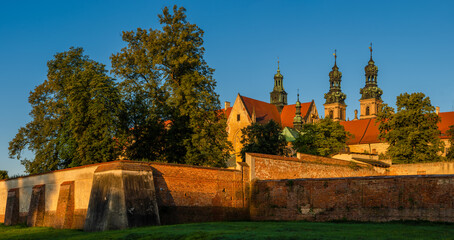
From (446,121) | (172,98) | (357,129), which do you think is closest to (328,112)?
(357,129)

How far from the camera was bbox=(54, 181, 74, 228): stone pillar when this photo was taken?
1019 inches

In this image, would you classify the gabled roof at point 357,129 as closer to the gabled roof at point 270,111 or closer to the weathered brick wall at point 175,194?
the gabled roof at point 270,111

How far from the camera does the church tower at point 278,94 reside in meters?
99.5

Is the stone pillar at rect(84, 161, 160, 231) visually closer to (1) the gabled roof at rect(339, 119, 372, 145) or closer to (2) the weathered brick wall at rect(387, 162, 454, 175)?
(2) the weathered brick wall at rect(387, 162, 454, 175)

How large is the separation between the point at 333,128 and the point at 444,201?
38003 mm

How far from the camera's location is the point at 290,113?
3661 inches

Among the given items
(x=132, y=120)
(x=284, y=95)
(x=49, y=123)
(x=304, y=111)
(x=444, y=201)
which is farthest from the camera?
(x=284, y=95)

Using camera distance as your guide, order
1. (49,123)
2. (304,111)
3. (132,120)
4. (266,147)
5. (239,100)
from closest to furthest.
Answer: (132,120), (49,123), (266,147), (239,100), (304,111)

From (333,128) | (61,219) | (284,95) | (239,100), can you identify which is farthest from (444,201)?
(284,95)

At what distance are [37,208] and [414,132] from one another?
112 feet

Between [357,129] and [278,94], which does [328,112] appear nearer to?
[278,94]

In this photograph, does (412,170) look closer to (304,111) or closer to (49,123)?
(49,123)

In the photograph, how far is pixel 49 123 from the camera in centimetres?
4097

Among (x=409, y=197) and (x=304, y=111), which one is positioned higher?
(x=304, y=111)
